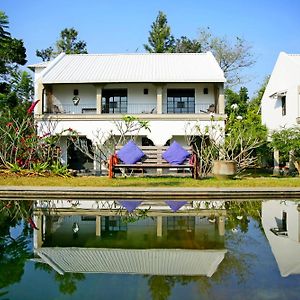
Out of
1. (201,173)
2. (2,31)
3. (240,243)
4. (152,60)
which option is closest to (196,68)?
(152,60)

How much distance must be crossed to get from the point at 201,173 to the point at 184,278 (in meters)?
13.4

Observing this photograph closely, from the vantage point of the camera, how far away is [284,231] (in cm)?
828

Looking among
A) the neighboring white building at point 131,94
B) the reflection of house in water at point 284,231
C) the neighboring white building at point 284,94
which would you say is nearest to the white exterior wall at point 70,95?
the neighboring white building at point 131,94

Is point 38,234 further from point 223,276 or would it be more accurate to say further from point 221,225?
point 223,276

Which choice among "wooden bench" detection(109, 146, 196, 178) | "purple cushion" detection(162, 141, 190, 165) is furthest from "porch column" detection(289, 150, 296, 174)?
"purple cushion" detection(162, 141, 190, 165)

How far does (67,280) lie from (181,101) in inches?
809

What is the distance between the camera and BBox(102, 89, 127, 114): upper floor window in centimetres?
2531

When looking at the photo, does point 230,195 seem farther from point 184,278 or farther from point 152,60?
point 152,60

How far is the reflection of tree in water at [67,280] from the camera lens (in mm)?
4963

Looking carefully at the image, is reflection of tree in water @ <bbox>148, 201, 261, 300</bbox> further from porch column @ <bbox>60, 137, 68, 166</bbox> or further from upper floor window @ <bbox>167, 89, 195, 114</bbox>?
upper floor window @ <bbox>167, 89, 195, 114</bbox>

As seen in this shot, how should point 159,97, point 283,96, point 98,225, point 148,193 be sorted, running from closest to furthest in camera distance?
point 98,225, point 148,193, point 159,97, point 283,96

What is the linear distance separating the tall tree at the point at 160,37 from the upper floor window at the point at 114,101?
64.7 ft

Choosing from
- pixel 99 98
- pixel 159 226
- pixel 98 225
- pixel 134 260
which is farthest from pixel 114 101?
pixel 134 260

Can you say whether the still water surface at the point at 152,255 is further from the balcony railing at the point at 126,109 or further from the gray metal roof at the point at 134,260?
the balcony railing at the point at 126,109
